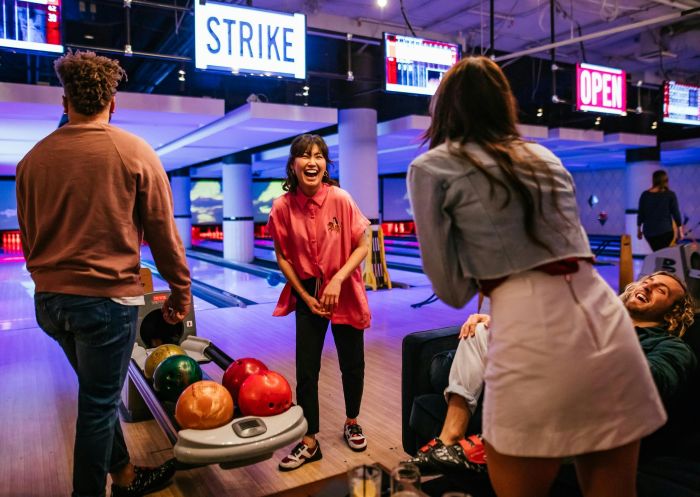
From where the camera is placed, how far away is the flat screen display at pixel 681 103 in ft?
26.1

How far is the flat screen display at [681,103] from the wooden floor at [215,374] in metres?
4.47

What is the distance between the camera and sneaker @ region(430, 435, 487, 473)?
5.79 feet

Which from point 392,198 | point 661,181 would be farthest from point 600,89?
point 392,198

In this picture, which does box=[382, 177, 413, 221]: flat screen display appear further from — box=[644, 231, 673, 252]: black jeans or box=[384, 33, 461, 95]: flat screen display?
box=[384, 33, 461, 95]: flat screen display

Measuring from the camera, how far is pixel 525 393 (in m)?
1.05

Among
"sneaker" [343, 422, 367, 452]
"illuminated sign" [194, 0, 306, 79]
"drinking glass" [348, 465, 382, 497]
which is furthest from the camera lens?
"illuminated sign" [194, 0, 306, 79]

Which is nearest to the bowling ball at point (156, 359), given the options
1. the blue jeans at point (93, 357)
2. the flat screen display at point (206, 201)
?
the blue jeans at point (93, 357)

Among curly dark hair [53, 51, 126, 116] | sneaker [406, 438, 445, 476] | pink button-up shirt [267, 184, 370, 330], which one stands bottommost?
sneaker [406, 438, 445, 476]

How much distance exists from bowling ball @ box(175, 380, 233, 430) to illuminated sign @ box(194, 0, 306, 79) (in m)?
3.30

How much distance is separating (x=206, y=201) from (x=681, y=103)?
1538 centimetres

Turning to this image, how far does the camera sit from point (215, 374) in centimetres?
385

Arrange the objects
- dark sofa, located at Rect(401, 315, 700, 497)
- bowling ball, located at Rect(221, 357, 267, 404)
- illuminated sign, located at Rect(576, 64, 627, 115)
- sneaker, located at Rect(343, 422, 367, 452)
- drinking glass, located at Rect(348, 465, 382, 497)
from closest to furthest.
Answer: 1. drinking glass, located at Rect(348, 465, 382, 497)
2. dark sofa, located at Rect(401, 315, 700, 497)
3. bowling ball, located at Rect(221, 357, 267, 404)
4. sneaker, located at Rect(343, 422, 367, 452)
5. illuminated sign, located at Rect(576, 64, 627, 115)

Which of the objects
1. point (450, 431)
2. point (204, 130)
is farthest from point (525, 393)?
point (204, 130)

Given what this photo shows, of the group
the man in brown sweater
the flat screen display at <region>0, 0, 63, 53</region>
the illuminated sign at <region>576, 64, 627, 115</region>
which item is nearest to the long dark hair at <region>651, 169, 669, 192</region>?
the illuminated sign at <region>576, 64, 627, 115</region>
